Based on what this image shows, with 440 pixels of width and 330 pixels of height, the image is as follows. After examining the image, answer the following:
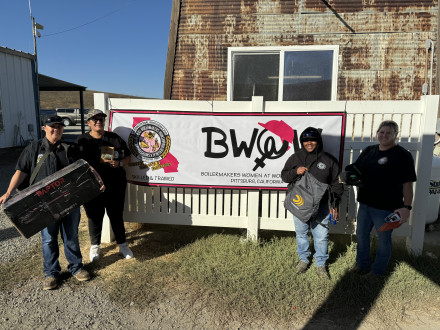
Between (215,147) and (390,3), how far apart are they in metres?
4.69

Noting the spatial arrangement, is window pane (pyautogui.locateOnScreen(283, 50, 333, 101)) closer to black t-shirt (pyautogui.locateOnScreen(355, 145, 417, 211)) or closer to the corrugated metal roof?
black t-shirt (pyautogui.locateOnScreen(355, 145, 417, 211))

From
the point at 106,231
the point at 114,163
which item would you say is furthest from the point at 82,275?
the point at 114,163

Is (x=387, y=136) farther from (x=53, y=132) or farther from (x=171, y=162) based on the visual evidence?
(x=53, y=132)

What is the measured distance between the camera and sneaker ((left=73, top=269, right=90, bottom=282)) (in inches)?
127

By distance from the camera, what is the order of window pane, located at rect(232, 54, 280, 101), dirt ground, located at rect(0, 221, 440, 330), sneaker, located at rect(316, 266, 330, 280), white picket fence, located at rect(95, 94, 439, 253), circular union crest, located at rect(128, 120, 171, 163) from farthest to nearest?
window pane, located at rect(232, 54, 280, 101), circular union crest, located at rect(128, 120, 171, 163), white picket fence, located at rect(95, 94, 439, 253), sneaker, located at rect(316, 266, 330, 280), dirt ground, located at rect(0, 221, 440, 330)

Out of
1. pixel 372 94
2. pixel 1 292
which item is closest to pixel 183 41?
pixel 372 94

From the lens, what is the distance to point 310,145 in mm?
3137

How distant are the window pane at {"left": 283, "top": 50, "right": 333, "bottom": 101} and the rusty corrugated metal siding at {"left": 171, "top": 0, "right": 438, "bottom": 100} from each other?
208 millimetres

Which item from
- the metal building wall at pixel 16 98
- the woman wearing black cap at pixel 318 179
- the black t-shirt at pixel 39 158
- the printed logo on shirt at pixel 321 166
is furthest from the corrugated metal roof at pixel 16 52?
the printed logo on shirt at pixel 321 166

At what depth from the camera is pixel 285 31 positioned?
600 centimetres

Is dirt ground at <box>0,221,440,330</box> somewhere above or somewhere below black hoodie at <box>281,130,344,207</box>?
below

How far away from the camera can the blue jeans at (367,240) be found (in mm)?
3071

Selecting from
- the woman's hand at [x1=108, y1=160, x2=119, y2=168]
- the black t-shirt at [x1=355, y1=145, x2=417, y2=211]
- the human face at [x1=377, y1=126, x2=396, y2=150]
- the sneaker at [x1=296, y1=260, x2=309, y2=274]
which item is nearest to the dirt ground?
the sneaker at [x1=296, y1=260, x2=309, y2=274]

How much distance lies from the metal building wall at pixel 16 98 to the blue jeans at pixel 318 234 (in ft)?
41.5
